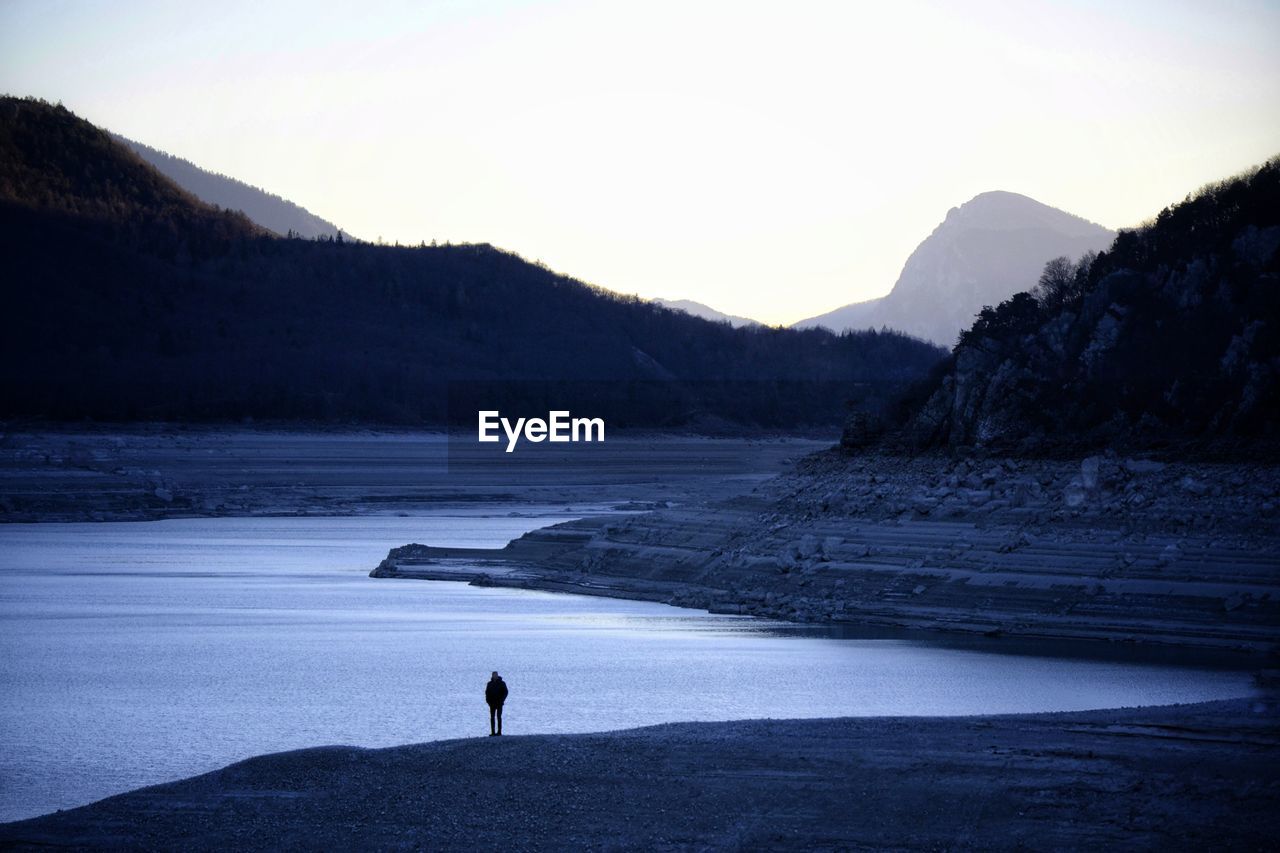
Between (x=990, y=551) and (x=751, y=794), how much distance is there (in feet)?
40.9

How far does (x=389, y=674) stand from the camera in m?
19.8

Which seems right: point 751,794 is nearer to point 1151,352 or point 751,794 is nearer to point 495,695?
point 495,695

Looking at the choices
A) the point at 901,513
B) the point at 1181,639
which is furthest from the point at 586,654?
the point at 1181,639

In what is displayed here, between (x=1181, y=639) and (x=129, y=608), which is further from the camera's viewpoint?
(x=129, y=608)

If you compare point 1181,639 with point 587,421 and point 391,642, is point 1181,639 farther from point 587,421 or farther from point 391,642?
point 587,421

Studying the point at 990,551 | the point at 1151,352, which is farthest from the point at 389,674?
the point at 1151,352

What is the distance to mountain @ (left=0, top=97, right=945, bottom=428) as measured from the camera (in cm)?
7681

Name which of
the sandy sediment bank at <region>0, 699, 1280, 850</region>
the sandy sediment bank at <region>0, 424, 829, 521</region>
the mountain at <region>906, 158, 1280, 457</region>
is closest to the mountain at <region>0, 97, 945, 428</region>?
the sandy sediment bank at <region>0, 424, 829, 521</region>

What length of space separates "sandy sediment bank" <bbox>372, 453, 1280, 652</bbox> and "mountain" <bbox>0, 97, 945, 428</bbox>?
43815 millimetres

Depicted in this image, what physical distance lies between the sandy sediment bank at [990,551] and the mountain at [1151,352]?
3.18 feet

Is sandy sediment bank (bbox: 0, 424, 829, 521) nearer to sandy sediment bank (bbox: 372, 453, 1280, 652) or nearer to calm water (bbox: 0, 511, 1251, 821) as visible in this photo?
sandy sediment bank (bbox: 372, 453, 1280, 652)

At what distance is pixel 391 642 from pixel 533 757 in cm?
1155

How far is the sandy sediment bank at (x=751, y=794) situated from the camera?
971cm

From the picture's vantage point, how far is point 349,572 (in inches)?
1400
